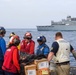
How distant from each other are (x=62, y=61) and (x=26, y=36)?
161 centimetres

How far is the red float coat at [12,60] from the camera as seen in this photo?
8211mm

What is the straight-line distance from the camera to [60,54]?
8820 millimetres

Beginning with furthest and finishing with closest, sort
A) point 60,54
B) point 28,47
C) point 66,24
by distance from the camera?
point 66,24 < point 28,47 < point 60,54

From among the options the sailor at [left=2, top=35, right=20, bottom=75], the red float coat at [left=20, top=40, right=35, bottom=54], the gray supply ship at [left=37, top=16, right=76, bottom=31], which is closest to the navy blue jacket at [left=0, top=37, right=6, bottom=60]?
the sailor at [left=2, top=35, right=20, bottom=75]

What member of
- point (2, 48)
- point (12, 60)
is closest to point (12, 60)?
point (12, 60)

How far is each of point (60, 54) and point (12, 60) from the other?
1301mm

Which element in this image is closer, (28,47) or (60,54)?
(60,54)

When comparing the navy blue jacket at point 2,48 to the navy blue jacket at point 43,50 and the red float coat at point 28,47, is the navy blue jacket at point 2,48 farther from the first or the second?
the red float coat at point 28,47

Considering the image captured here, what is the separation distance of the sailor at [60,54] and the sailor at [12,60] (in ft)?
3.07

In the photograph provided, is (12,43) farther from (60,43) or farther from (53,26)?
(53,26)

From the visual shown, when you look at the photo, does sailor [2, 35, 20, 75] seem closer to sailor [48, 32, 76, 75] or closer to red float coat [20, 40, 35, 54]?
sailor [48, 32, 76, 75]

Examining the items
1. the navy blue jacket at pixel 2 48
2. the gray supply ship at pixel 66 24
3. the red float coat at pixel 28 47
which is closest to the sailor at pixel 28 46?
the red float coat at pixel 28 47

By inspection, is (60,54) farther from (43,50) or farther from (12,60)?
(12,60)

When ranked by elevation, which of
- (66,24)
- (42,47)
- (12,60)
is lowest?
(66,24)
